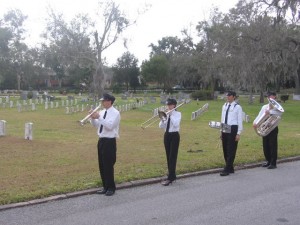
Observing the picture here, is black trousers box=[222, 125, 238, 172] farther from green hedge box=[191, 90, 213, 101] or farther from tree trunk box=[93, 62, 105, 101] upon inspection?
green hedge box=[191, 90, 213, 101]

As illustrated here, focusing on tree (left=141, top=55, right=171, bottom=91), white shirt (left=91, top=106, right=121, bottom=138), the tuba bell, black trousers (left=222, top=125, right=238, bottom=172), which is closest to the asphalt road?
black trousers (left=222, top=125, right=238, bottom=172)

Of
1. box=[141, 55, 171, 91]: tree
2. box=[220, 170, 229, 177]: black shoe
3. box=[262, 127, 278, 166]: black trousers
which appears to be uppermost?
box=[141, 55, 171, 91]: tree

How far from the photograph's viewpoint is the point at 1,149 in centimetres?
1154

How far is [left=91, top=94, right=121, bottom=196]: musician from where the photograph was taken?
7.05 metres

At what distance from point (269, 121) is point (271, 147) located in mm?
632

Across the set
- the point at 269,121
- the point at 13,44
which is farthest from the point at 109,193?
the point at 13,44

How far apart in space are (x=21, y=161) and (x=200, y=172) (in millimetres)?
4206

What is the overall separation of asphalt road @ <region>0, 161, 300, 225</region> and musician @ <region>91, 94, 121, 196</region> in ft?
1.02

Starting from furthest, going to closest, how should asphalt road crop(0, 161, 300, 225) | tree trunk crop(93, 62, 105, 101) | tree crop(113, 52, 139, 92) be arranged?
tree crop(113, 52, 139, 92) → tree trunk crop(93, 62, 105, 101) → asphalt road crop(0, 161, 300, 225)

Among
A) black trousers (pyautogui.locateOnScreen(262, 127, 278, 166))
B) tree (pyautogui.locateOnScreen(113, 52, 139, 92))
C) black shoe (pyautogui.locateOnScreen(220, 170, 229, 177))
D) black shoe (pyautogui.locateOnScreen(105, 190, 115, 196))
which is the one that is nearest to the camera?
black shoe (pyautogui.locateOnScreen(105, 190, 115, 196))

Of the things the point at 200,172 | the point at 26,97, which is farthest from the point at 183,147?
the point at 26,97

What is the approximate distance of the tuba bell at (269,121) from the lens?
10.2 metres

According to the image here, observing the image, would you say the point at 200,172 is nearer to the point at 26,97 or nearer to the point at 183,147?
the point at 183,147

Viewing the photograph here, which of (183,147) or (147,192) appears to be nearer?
(147,192)
